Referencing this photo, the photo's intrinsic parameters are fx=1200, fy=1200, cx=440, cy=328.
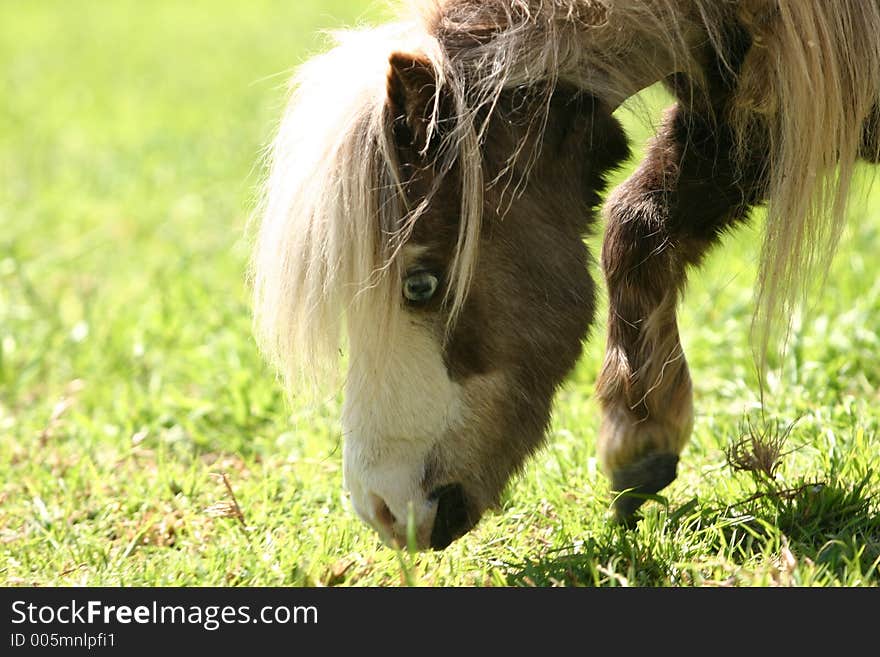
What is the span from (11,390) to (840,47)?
344 cm

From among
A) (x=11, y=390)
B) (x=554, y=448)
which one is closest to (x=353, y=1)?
(x=11, y=390)

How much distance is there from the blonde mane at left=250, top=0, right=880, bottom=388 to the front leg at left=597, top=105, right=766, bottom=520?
21 cm

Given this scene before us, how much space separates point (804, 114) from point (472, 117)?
75 centimetres

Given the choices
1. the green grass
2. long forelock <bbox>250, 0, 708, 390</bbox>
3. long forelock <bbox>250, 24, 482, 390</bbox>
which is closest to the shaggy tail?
long forelock <bbox>250, 0, 708, 390</bbox>

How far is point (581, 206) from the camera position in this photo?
292 centimetres

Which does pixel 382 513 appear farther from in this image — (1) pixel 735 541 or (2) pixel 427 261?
(1) pixel 735 541

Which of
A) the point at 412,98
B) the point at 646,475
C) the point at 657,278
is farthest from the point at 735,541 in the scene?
the point at 412,98

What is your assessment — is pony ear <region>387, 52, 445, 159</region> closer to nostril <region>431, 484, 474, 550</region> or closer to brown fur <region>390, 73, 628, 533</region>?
brown fur <region>390, 73, 628, 533</region>

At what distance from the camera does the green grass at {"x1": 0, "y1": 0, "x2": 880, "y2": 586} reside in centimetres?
296

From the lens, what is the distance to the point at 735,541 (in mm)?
2990

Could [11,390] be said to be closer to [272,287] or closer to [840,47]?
[272,287]

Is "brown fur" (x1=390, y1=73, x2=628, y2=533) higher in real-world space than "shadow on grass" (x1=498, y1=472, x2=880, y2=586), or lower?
higher

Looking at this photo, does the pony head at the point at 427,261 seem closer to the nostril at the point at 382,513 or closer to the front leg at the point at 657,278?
the nostril at the point at 382,513

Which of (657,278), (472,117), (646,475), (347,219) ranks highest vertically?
(472,117)
